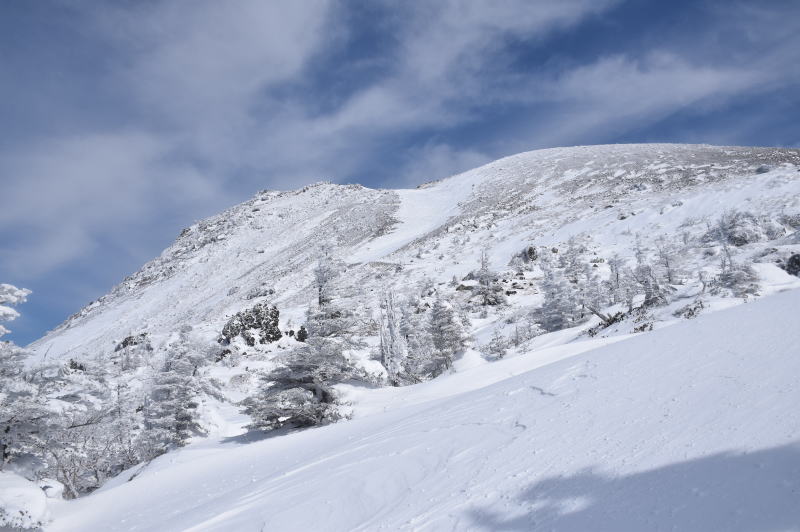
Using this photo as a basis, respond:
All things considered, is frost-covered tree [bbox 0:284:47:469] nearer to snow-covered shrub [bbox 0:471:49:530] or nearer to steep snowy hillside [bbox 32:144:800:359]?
snow-covered shrub [bbox 0:471:49:530]

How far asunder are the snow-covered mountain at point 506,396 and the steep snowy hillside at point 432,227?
26.7 inches

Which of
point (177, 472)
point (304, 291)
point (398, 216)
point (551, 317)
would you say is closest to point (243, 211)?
point (398, 216)

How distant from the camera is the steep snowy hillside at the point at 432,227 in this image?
4758 cm

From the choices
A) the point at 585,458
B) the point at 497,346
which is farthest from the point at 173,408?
the point at 585,458

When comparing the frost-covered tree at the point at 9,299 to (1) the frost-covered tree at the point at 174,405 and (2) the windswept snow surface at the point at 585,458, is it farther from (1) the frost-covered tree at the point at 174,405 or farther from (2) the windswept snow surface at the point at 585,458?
(1) the frost-covered tree at the point at 174,405

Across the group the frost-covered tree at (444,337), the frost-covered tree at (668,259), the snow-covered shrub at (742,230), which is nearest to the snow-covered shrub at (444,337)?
the frost-covered tree at (444,337)

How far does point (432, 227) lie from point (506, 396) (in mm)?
65732

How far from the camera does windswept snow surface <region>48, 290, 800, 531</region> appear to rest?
13.1 ft

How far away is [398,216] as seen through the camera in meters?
84.5

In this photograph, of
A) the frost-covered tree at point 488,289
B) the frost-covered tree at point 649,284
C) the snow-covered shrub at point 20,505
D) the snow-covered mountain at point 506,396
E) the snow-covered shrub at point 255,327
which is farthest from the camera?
the snow-covered shrub at point 255,327

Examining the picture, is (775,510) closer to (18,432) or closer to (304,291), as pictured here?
(18,432)

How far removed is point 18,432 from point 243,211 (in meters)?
109

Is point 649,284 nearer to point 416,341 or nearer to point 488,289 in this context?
point 416,341

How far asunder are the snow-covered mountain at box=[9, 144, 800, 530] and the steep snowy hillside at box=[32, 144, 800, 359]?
678 millimetres
